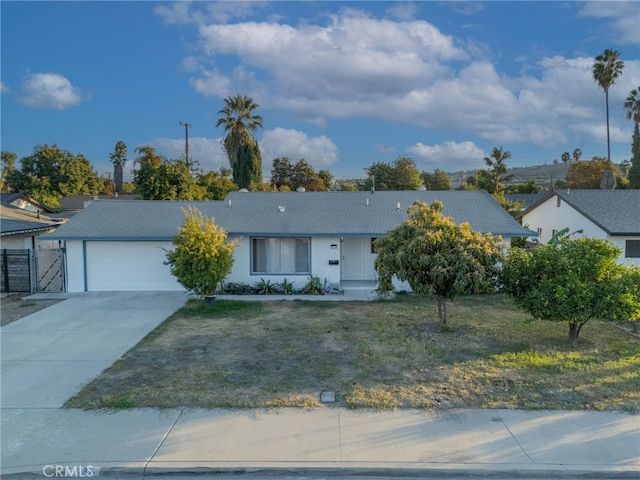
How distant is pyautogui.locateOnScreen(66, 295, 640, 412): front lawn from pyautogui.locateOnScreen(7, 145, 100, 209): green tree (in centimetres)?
4737

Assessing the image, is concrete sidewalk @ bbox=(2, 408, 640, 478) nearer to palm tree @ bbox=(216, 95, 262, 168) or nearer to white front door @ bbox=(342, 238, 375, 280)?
white front door @ bbox=(342, 238, 375, 280)

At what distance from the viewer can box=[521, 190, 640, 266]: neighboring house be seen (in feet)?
60.2

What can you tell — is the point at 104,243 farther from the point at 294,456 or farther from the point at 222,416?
the point at 294,456

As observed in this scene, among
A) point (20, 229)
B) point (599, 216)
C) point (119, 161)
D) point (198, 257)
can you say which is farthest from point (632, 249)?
point (119, 161)

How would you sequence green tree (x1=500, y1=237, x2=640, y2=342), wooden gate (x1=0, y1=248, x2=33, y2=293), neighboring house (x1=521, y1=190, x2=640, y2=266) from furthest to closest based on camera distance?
neighboring house (x1=521, y1=190, x2=640, y2=266)
wooden gate (x1=0, y1=248, x2=33, y2=293)
green tree (x1=500, y1=237, x2=640, y2=342)

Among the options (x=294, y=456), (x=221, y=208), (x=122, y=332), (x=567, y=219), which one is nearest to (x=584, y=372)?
(x=294, y=456)

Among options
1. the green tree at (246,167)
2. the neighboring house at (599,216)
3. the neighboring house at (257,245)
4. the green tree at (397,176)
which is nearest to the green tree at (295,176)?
the green tree at (397,176)

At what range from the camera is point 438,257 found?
935cm

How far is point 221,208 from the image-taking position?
58.4ft

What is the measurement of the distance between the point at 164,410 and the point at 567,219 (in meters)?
22.8

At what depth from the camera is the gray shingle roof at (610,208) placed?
60.4 feet

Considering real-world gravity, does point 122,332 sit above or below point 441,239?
below

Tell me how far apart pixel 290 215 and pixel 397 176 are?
35442mm

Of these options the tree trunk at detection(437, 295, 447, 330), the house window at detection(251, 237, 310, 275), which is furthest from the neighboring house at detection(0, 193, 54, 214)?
the tree trunk at detection(437, 295, 447, 330)
